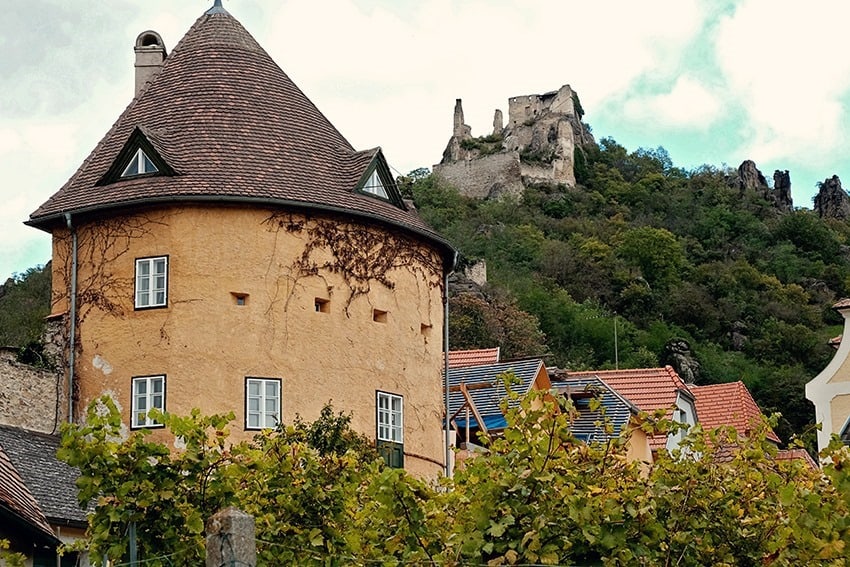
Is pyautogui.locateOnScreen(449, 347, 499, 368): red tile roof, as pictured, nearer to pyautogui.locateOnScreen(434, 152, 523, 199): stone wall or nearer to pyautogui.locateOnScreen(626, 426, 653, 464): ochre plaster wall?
pyautogui.locateOnScreen(626, 426, 653, 464): ochre plaster wall

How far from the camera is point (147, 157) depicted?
1214 inches

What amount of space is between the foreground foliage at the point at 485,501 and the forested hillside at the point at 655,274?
5720cm

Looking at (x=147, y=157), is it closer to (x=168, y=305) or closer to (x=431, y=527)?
(x=168, y=305)

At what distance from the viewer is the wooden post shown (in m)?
12.0

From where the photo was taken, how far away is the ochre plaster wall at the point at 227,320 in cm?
2953

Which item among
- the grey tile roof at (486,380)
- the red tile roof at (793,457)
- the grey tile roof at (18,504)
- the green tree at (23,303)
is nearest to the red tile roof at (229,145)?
the grey tile roof at (486,380)

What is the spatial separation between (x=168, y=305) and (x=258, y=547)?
13888 mm

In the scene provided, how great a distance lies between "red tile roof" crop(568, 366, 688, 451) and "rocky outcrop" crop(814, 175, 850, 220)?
4001 inches

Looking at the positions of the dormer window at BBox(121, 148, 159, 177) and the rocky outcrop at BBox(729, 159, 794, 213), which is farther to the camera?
the rocky outcrop at BBox(729, 159, 794, 213)

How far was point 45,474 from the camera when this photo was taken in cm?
2741

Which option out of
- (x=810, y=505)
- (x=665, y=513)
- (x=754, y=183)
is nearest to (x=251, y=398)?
(x=665, y=513)

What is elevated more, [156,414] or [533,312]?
[533,312]

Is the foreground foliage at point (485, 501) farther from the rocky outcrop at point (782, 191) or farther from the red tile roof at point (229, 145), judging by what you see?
the rocky outcrop at point (782, 191)

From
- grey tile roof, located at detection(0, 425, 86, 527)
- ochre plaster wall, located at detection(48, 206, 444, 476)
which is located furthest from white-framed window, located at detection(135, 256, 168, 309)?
grey tile roof, located at detection(0, 425, 86, 527)
